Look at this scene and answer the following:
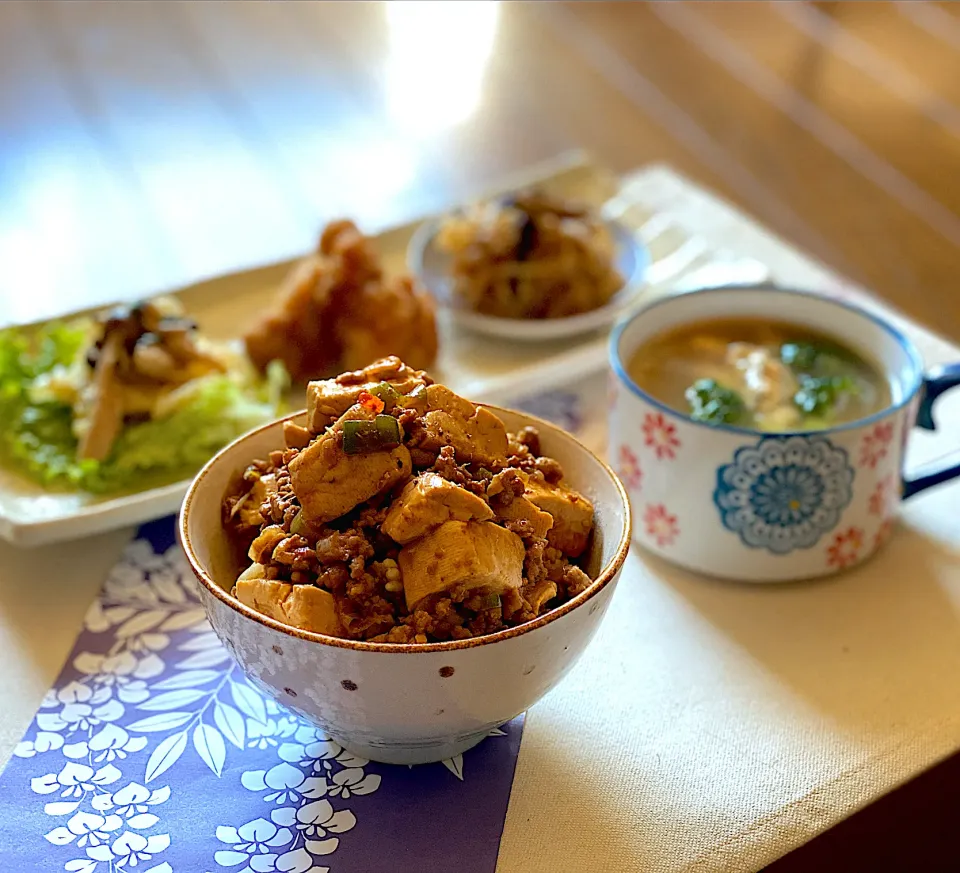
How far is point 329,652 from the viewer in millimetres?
880

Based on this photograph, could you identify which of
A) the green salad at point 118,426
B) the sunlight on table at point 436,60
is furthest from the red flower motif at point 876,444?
the sunlight on table at point 436,60

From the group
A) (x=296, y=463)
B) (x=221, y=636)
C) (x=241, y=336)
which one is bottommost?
(x=241, y=336)

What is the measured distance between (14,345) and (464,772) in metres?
1.09

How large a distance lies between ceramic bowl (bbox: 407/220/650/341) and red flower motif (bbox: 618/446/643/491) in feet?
1.77

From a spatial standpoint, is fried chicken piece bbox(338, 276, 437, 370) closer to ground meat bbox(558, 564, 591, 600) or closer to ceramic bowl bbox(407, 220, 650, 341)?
ceramic bowl bbox(407, 220, 650, 341)

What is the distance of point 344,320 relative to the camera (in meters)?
1.82

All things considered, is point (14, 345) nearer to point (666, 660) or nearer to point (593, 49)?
point (666, 660)

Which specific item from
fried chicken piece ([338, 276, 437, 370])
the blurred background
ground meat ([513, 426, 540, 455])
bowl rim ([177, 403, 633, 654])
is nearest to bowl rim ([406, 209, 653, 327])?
fried chicken piece ([338, 276, 437, 370])

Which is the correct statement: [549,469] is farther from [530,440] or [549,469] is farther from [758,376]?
[758,376]

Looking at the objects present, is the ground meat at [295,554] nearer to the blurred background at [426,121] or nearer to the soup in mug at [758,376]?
the soup in mug at [758,376]

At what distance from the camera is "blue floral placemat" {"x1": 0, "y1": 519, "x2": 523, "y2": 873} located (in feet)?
3.24

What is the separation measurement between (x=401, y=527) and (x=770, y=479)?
51cm

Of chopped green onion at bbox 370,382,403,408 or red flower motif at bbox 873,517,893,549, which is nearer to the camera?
chopped green onion at bbox 370,382,403,408

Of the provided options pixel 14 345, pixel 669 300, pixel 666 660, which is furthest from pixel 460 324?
pixel 666 660
